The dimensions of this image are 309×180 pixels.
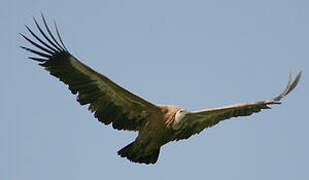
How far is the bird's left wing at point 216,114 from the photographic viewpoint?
14.6 m

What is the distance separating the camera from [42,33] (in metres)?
13.8

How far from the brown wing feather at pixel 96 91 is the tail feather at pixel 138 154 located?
43 centimetres

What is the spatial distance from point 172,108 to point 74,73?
1.86 m

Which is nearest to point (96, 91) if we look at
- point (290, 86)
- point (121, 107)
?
point (121, 107)

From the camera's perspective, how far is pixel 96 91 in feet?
46.3

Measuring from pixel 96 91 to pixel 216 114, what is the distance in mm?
2428

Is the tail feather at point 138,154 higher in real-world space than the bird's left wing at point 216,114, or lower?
lower

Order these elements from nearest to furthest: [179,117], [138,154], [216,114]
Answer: [179,117]
[138,154]
[216,114]

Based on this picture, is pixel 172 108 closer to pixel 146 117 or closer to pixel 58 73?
pixel 146 117

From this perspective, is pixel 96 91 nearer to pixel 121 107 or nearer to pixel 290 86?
pixel 121 107

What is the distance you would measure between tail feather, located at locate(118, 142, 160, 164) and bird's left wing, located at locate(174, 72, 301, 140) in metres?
0.61

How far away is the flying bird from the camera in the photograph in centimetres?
1392

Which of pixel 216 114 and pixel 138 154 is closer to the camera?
pixel 138 154

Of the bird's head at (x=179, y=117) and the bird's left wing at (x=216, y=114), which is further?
the bird's left wing at (x=216, y=114)
